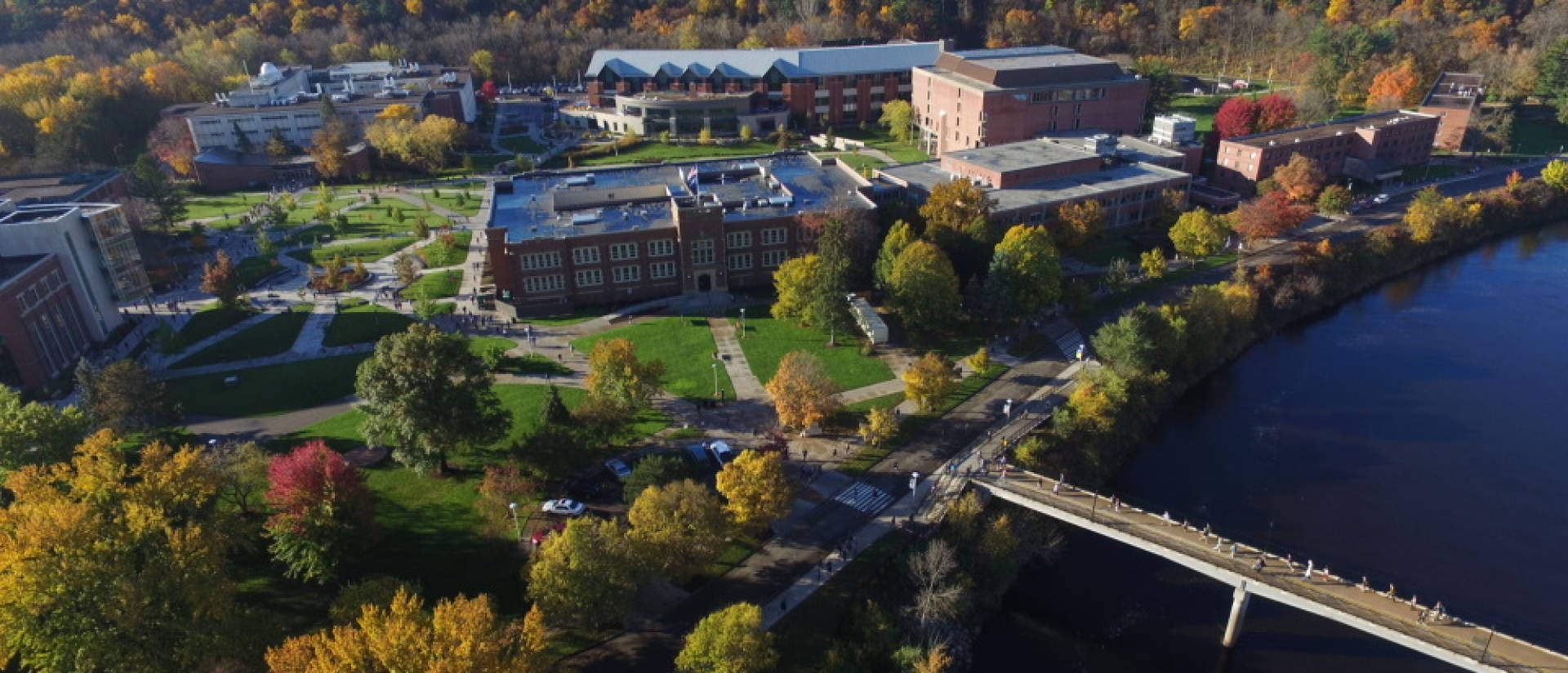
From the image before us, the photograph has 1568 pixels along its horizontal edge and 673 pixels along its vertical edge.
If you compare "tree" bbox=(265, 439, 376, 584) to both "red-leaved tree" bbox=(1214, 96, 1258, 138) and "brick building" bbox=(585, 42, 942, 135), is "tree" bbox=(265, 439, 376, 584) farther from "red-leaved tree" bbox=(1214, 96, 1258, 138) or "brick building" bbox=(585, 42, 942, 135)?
"red-leaved tree" bbox=(1214, 96, 1258, 138)

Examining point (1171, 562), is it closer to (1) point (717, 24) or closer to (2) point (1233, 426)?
(2) point (1233, 426)

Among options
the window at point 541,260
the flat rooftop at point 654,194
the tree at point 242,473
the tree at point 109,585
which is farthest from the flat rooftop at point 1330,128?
the tree at point 109,585

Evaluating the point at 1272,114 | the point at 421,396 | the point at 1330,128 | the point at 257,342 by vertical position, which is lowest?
the point at 257,342

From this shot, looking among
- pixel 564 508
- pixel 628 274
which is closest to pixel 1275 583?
pixel 564 508

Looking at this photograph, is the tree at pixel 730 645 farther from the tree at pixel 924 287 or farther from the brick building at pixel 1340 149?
the brick building at pixel 1340 149

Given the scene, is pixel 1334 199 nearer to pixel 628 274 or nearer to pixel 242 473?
pixel 628 274

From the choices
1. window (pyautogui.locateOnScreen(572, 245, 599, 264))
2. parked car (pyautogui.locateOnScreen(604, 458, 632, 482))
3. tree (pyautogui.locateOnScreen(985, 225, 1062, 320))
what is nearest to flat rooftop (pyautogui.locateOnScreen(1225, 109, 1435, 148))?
tree (pyautogui.locateOnScreen(985, 225, 1062, 320))
